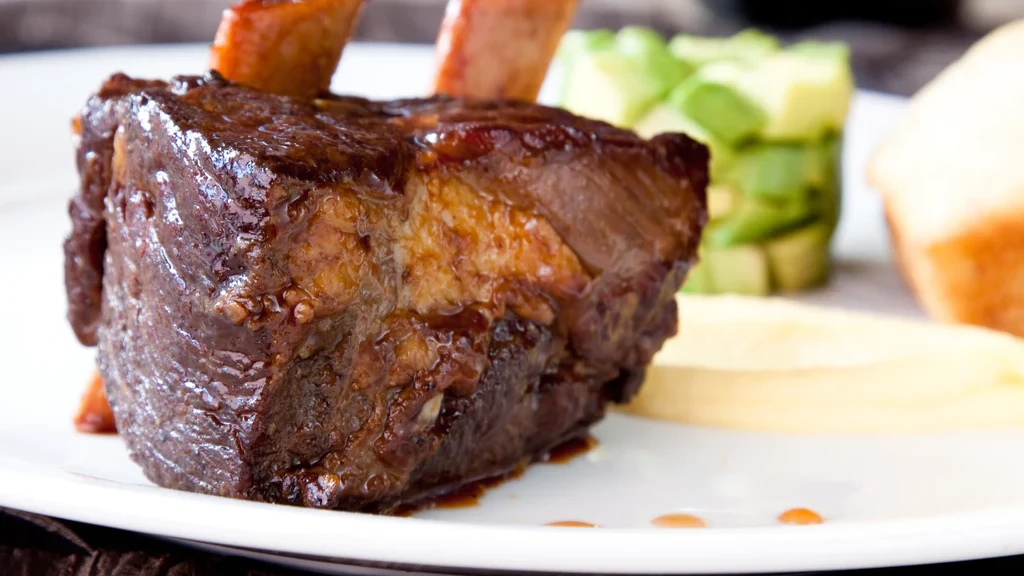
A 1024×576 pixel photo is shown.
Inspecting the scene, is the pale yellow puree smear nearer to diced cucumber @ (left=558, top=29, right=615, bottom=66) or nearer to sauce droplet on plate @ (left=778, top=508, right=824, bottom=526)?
sauce droplet on plate @ (left=778, top=508, right=824, bottom=526)

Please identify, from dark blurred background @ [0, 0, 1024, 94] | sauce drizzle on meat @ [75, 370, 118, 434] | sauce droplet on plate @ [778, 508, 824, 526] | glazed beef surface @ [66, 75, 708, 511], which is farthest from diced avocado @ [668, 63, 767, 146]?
dark blurred background @ [0, 0, 1024, 94]

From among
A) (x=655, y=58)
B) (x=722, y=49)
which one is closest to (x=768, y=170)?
(x=655, y=58)

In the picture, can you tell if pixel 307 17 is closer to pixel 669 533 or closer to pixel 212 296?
pixel 212 296

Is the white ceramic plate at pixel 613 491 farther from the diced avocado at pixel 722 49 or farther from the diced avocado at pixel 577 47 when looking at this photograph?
the diced avocado at pixel 577 47

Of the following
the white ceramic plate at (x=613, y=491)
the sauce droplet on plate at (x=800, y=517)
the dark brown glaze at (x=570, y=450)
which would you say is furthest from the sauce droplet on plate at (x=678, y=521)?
the dark brown glaze at (x=570, y=450)

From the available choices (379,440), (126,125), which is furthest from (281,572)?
(126,125)

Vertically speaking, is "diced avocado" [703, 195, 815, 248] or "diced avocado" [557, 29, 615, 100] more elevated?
"diced avocado" [557, 29, 615, 100]

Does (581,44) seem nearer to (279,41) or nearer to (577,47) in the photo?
(577,47)
